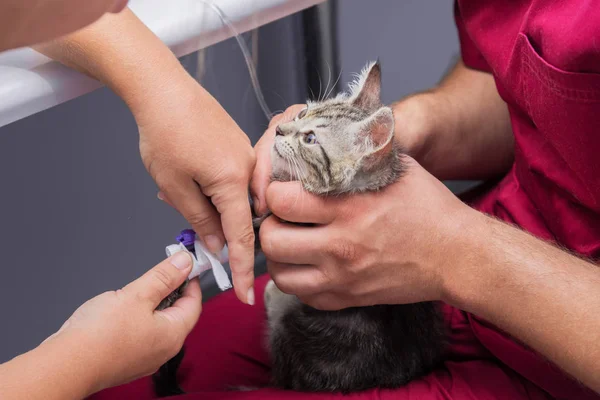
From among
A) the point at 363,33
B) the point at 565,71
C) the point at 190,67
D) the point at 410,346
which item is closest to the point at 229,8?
the point at 190,67

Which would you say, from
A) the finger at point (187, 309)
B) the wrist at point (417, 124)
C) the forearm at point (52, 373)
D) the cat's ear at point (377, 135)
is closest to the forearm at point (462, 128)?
the wrist at point (417, 124)

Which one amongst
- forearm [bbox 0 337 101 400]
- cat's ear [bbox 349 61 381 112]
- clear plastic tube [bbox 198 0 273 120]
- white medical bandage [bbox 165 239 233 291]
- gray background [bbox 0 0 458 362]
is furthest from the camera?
clear plastic tube [bbox 198 0 273 120]

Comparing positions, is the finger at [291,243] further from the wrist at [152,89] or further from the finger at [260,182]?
the wrist at [152,89]

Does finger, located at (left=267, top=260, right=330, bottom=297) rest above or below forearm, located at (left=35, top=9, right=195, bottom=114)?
below

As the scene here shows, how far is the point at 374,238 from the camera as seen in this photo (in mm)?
889

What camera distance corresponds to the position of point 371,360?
40.9 inches

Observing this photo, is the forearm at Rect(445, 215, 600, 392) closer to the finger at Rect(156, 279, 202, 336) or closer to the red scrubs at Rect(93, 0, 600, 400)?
the red scrubs at Rect(93, 0, 600, 400)

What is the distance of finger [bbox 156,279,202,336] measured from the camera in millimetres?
902

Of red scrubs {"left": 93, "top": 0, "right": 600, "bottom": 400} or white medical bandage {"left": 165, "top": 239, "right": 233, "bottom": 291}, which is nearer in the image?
red scrubs {"left": 93, "top": 0, "right": 600, "bottom": 400}

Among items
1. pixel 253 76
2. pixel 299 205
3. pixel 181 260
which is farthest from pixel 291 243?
pixel 253 76

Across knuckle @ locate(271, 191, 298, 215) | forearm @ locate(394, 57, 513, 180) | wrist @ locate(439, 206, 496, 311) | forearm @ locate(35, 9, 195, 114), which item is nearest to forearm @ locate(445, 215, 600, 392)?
wrist @ locate(439, 206, 496, 311)

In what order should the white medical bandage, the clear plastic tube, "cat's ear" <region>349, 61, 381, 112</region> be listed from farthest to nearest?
the clear plastic tube < "cat's ear" <region>349, 61, 381, 112</region> < the white medical bandage

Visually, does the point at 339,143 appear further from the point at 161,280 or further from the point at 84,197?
the point at 84,197

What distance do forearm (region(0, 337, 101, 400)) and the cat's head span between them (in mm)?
369
